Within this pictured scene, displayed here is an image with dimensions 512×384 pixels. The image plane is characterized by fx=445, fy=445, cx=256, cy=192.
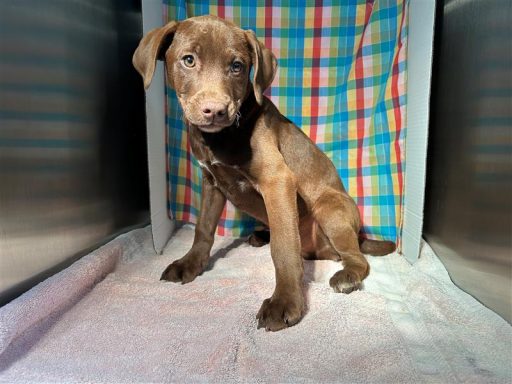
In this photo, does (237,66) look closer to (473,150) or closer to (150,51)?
(150,51)

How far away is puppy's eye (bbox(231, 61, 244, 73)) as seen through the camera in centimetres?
225

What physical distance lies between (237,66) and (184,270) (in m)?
1.19

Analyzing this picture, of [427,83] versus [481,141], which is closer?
[481,141]

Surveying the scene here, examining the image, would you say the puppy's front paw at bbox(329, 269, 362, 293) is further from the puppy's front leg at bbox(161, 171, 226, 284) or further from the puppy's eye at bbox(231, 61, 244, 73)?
the puppy's eye at bbox(231, 61, 244, 73)

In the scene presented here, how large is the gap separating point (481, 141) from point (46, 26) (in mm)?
2198

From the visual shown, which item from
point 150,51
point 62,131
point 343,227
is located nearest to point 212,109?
point 150,51

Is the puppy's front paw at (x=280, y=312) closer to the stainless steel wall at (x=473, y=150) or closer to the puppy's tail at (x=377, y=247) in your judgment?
the stainless steel wall at (x=473, y=150)

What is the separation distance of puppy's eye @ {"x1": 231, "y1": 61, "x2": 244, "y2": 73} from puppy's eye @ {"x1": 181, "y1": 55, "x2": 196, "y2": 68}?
196 mm

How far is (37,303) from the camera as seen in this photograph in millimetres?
1902

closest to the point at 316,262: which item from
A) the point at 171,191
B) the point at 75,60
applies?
the point at 171,191

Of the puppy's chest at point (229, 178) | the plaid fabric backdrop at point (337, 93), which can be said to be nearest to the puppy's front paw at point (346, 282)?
the puppy's chest at point (229, 178)

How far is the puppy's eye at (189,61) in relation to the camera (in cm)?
221

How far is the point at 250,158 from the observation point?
2359mm

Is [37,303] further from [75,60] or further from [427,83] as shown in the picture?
[427,83]
